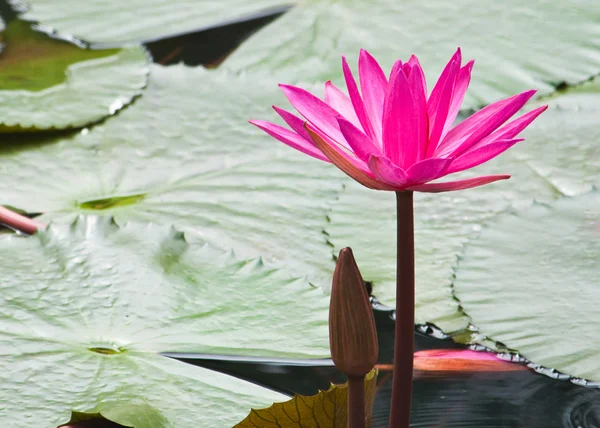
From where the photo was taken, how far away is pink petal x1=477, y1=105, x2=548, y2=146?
2.15 ft

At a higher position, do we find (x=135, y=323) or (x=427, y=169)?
(x=427, y=169)

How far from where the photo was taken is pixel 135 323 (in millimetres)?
1019

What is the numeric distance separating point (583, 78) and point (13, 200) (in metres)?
1.25

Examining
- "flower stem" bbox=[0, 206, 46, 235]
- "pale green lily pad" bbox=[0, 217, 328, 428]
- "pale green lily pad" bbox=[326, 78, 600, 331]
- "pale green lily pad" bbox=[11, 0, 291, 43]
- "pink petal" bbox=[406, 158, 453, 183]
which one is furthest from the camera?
"pale green lily pad" bbox=[11, 0, 291, 43]

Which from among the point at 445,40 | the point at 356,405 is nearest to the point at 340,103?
the point at 356,405

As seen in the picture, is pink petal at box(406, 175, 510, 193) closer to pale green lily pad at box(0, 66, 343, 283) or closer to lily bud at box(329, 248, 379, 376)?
lily bud at box(329, 248, 379, 376)

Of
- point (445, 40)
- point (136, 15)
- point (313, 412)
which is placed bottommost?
point (313, 412)

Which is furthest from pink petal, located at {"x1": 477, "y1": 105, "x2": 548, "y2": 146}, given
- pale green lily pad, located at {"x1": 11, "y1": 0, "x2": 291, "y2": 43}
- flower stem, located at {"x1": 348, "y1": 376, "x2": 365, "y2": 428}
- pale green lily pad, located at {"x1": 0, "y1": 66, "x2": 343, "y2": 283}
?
pale green lily pad, located at {"x1": 11, "y1": 0, "x2": 291, "y2": 43}

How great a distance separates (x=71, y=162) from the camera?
149 centimetres

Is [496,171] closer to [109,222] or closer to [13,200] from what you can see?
[109,222]

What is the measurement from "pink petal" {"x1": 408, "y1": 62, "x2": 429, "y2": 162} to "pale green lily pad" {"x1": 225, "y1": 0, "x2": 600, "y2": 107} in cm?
100

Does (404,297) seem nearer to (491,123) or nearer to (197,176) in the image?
(491,123)

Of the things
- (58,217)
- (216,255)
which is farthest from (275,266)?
(58,217)

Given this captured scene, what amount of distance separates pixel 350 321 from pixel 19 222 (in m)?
0.86
